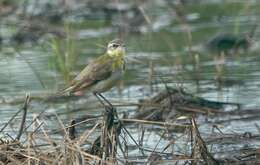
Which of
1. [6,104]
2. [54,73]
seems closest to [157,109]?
[6,104]

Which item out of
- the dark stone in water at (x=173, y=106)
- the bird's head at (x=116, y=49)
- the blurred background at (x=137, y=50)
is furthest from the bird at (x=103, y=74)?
the dark stone in water at (x=173, y=106)

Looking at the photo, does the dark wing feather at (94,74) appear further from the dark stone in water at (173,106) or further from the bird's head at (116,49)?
the dark stone in water at (173,106)

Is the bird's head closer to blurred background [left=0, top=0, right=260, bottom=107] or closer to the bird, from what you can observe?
the bird

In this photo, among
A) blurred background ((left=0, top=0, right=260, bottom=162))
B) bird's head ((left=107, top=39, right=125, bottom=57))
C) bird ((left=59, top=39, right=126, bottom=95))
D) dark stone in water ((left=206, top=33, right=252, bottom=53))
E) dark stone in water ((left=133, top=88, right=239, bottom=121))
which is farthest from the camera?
dark stone in water ((left=206, top=33, right=252, bottom=53))

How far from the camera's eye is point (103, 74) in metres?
8.20

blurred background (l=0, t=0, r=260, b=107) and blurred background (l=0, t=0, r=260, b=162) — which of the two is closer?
blurred background (l=0, t=0, r=260, b=162)

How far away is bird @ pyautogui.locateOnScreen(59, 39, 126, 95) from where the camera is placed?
26.9 ft

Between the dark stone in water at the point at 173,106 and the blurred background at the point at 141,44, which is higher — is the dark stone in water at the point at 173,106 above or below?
below

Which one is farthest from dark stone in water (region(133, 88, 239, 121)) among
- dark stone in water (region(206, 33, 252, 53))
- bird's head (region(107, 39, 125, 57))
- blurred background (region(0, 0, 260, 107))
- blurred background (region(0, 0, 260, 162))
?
dark stone in water (region(206, 33, 252, 53))

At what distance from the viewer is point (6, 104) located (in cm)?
1059

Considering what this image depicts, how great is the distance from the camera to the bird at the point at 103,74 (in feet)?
26.9

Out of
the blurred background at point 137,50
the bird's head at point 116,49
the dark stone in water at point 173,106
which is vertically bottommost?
the dark stone in water at point 173,106

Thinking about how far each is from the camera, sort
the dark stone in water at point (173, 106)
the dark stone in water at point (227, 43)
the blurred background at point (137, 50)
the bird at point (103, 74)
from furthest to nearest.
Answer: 1. the dark stone in water at point (227, 43)
2. the blurred background at point (137, 50)
3. the dark stone in water at point (173, 106)
4. the bird at point (103, 74)

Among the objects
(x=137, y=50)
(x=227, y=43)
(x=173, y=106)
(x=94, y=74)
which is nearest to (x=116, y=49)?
(x=94, y=74)
